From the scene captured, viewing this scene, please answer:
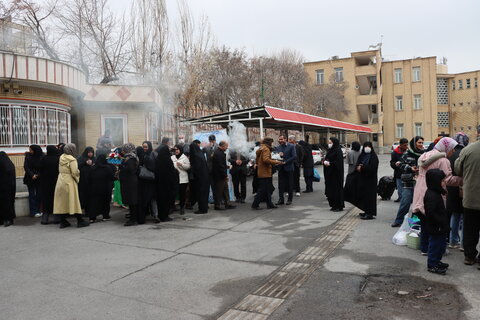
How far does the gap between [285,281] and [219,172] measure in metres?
5.03

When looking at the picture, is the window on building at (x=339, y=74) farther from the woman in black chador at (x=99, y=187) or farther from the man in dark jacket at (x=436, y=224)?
the man in dark jacket at (x=436, y=224)

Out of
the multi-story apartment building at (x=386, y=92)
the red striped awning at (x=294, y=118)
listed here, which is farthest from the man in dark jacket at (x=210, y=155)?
the multi-story apartment building at (x=386, y=92)

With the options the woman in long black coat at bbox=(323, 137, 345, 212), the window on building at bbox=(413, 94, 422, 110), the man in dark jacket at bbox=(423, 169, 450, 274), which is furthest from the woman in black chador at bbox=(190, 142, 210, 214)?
the window on building at bbox=(413, 94, 422, 110)

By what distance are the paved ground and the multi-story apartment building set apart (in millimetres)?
39062

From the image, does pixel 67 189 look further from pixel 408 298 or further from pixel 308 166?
pixel 308 166

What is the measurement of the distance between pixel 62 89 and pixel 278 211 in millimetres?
8590

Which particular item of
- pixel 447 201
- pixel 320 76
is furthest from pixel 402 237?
pixel 320 76

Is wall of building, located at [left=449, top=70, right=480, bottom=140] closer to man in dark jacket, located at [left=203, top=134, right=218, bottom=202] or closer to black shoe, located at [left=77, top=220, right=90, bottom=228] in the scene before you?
man in dark jacket, located at [left=203, top=134, right=218, bottom=202]

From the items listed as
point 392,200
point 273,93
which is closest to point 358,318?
point 392,200

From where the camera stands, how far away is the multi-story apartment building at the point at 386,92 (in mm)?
44406

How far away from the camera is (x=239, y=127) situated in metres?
14.1

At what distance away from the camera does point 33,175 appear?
8.52m

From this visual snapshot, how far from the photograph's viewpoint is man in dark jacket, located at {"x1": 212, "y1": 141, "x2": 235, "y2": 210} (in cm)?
921

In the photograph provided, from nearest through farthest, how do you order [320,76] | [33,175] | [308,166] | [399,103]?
[33,175] → [308,166] → [320,76] → [399,103]
